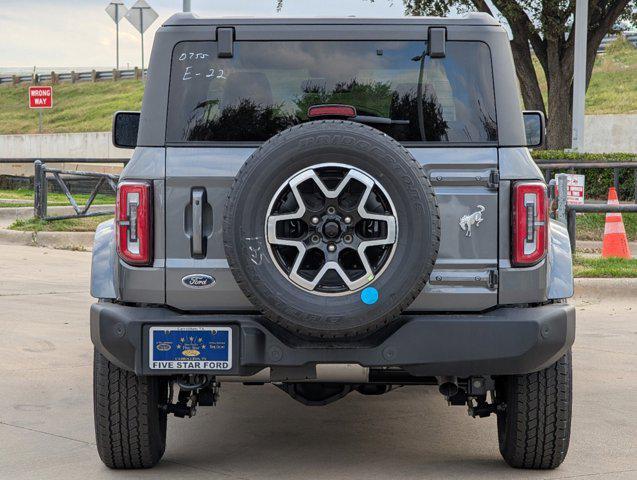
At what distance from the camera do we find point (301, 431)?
591cm

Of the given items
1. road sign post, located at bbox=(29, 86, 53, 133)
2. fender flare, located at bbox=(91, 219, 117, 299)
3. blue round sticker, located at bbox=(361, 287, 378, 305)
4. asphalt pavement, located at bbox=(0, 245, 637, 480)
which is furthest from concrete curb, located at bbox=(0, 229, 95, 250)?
road sign post, located at bbox=(29, 86, 53, 133)

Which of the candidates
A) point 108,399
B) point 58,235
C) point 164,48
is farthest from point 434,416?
point 58,235

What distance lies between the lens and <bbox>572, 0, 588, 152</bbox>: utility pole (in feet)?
59.1

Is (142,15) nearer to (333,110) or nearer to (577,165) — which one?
(577,165)

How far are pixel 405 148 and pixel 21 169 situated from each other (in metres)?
42.3

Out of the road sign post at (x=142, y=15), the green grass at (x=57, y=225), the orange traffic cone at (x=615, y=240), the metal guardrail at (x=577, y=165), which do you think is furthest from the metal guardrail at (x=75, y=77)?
the orange traffic cone at (x=615, y=240)

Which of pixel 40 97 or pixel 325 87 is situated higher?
pixel 40 97

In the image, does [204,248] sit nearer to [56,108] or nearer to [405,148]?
[405,148]

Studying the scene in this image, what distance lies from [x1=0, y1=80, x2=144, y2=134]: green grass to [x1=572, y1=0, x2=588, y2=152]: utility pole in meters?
40.2

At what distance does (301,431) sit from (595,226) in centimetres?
1062

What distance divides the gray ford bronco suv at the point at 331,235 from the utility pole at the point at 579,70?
44.1 feet

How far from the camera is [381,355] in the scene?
15.1 ft

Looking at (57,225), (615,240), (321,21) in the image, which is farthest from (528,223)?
(57,225)

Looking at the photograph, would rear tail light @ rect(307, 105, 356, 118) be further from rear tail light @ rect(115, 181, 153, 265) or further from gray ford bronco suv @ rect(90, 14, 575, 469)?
rear tail light @ rect(115, 181, 153, 265)
